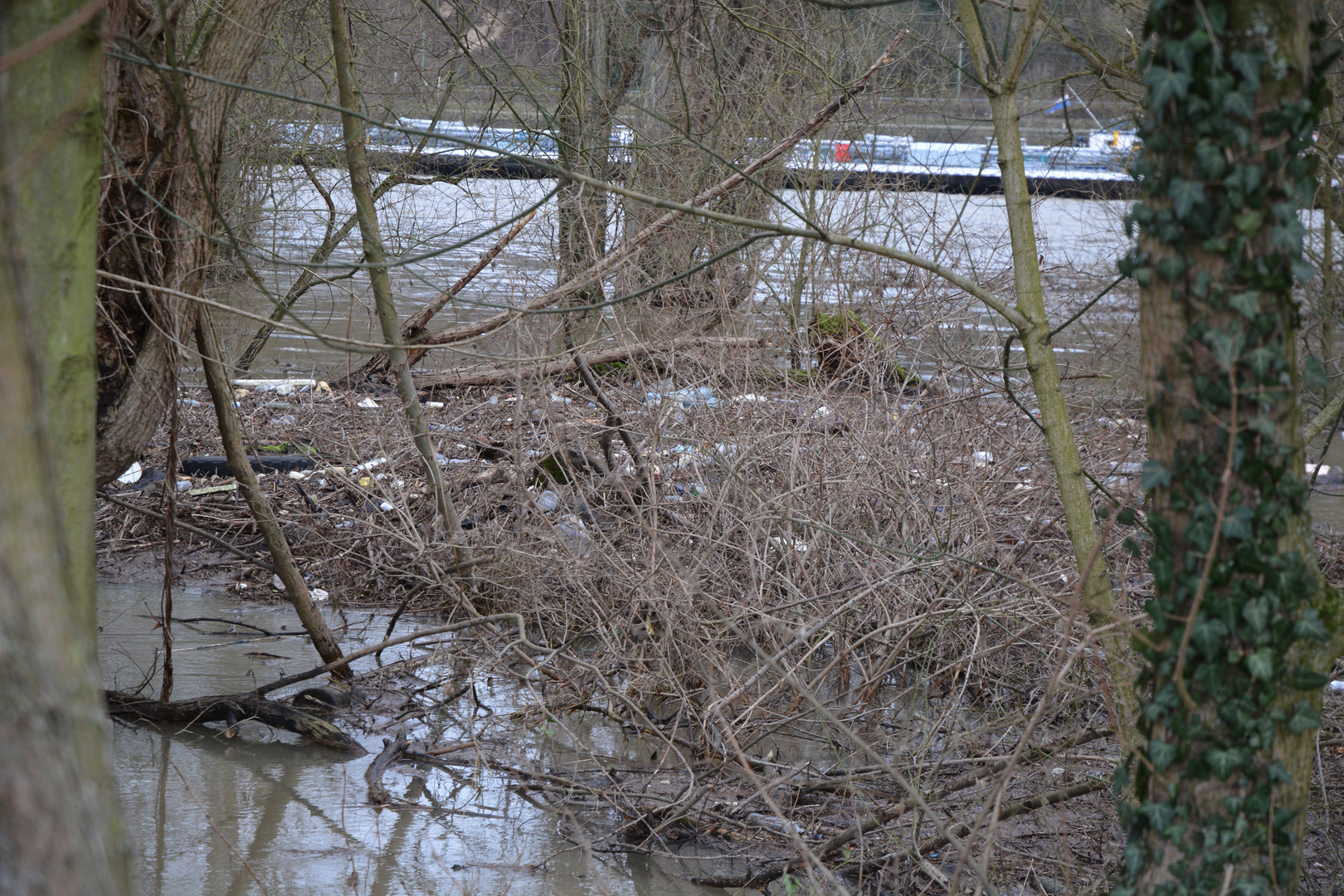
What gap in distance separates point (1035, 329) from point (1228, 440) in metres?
1.19

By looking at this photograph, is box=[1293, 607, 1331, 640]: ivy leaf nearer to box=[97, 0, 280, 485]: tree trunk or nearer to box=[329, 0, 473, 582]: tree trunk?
box=[97, 0, 280, 485]: tree trunk

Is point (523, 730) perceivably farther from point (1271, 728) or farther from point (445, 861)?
point (1271, 728)

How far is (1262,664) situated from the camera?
212cm

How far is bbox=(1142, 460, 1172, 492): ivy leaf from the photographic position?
7.29 feet

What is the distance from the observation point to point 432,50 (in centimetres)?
940

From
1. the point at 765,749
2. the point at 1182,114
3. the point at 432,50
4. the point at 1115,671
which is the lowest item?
the point at 765,749

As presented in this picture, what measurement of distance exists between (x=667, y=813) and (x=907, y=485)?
1.91 m

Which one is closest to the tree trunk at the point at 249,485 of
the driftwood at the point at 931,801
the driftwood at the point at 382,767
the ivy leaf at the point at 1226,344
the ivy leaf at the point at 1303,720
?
the driftwood at the point at 382,767

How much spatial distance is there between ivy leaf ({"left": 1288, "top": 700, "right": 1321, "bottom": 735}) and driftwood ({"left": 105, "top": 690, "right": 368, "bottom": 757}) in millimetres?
3622

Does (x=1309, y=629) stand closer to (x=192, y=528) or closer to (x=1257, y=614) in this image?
(x=1257, y=614)

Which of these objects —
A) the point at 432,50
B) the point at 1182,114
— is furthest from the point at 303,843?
the point at 432,50

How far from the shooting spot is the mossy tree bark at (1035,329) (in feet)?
10.8

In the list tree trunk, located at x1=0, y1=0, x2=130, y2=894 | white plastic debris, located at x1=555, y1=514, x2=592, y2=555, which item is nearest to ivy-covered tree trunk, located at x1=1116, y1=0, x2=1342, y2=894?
tree trunk, located at x1=0, y1=0, x2=130, y2=894

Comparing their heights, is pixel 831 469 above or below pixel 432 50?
below
